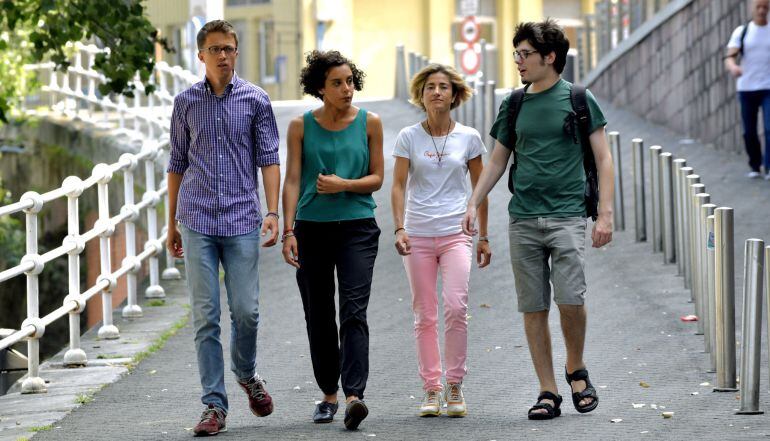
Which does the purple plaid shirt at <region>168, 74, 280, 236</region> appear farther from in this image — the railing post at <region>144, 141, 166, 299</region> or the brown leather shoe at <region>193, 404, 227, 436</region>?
the railing post at <region>144, 141, 166, 299</region>

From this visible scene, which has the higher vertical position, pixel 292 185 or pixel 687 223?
pixel 292 185

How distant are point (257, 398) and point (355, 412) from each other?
0.58m

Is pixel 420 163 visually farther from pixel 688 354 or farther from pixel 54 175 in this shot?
pixel 54 175

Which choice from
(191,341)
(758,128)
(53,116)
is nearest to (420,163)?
(191,341)

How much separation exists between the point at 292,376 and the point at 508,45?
143 feet

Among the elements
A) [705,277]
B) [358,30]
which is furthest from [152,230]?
[358,30]

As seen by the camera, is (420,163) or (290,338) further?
(290,338)

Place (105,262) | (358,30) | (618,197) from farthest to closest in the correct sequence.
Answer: (358,30)
(618,197)
(105,262)

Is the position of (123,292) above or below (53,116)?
below

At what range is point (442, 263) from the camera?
8469 millimetres

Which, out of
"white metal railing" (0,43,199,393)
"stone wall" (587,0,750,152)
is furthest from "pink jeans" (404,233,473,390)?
"stone wall" (587,0,750,152)

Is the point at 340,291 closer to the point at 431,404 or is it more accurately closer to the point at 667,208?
the point at 431,404

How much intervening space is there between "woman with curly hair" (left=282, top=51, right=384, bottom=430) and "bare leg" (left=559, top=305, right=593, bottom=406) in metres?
0.94

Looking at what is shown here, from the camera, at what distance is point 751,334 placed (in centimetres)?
802
